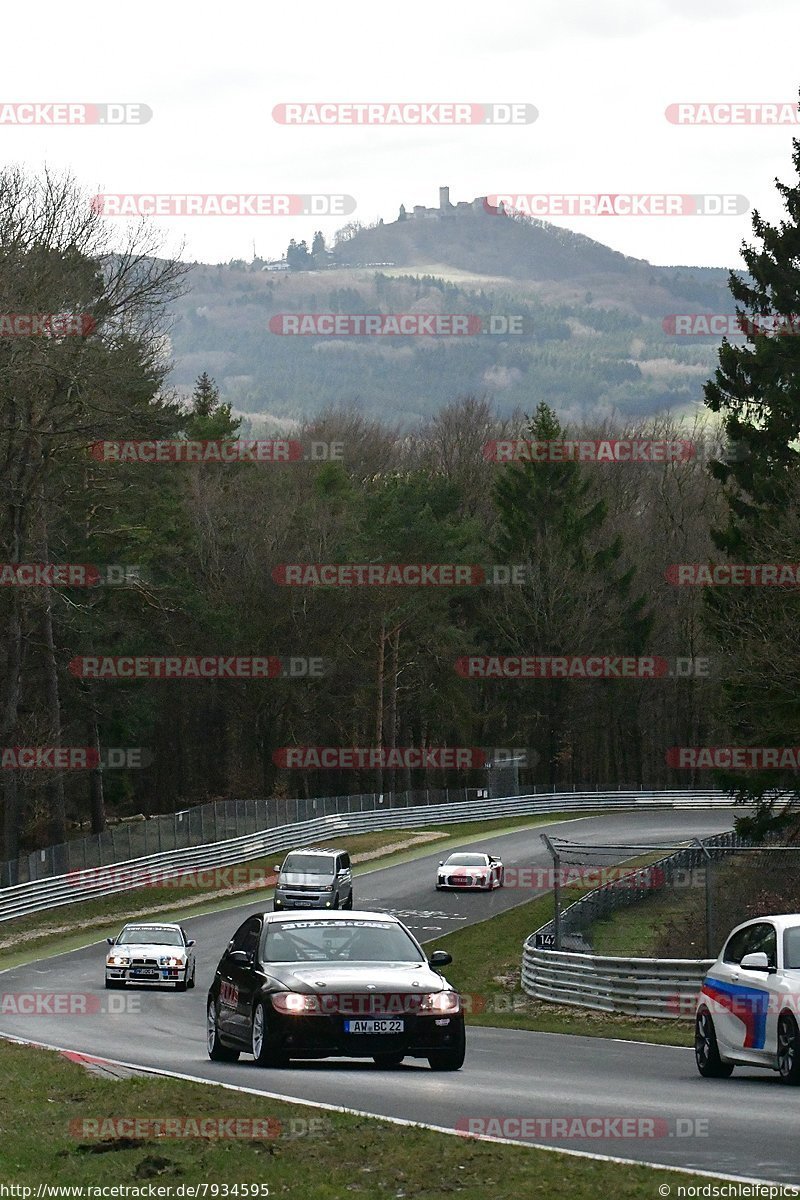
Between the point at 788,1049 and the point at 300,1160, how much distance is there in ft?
18.2

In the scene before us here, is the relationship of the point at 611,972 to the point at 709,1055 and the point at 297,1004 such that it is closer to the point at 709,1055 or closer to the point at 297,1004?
the point at 709,1055

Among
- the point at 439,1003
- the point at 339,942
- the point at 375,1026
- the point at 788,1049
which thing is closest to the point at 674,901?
the point at 339,942

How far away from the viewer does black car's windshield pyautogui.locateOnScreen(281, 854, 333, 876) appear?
4441cm

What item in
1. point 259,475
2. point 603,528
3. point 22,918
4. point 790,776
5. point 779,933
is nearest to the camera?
point 779,933

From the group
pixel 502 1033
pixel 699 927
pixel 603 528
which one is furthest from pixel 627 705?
pixel 502 1033

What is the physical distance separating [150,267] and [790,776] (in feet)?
72.0

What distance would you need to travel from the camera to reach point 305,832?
6412cm

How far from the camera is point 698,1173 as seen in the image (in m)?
9.17

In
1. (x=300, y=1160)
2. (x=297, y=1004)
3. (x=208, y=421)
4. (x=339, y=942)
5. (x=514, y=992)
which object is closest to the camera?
(x=300, y=1160)

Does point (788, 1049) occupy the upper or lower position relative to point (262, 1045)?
upper

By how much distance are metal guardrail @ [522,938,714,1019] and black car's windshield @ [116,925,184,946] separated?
281 inches

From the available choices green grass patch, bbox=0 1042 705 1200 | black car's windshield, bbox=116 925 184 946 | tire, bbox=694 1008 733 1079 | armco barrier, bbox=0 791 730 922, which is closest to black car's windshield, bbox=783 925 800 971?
tire, bbox=694 1008 733 1079

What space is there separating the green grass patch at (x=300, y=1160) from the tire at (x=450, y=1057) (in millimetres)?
2935

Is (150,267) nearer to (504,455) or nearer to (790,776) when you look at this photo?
(790,776)
